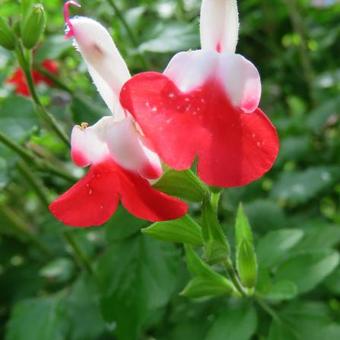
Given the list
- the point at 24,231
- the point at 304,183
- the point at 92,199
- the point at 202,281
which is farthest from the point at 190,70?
the point at 24,231

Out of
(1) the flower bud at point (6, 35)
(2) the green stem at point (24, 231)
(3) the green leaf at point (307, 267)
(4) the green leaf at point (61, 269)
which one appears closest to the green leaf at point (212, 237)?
(3) the green leaf at point (307, 267)

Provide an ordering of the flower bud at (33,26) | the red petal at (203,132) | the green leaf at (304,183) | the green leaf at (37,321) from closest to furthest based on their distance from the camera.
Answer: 1. the red petal at (203,132)
2. the flower bud at (33,26)
3. the green leaf at (37,321)
4. the green leaf at (304,183)

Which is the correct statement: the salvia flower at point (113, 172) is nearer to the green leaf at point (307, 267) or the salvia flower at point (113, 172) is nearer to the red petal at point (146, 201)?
the red petal at point (146, 201)

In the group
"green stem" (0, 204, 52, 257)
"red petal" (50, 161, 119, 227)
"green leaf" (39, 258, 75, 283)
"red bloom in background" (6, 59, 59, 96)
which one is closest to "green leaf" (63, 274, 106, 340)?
"green leaf" (39, 258, 75, 283)

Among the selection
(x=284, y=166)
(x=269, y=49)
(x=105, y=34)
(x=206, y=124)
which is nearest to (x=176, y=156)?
(x=206, y=124)

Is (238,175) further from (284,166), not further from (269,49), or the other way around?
(269,49)

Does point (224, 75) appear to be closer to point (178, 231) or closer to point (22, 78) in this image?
point (178, 231)
